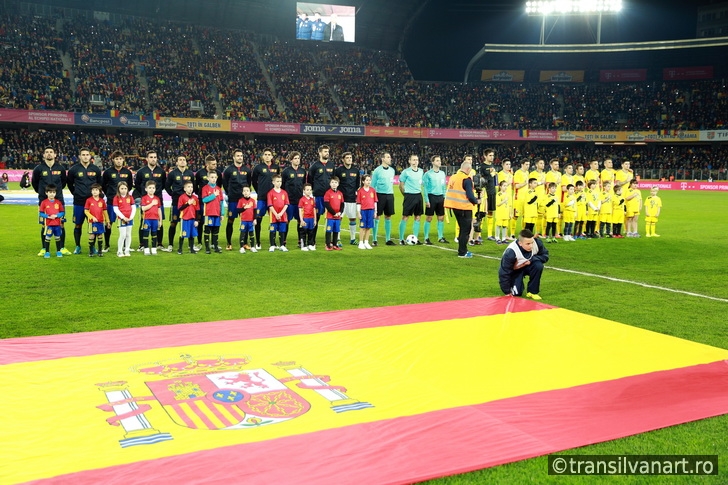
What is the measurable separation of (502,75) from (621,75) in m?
10.9

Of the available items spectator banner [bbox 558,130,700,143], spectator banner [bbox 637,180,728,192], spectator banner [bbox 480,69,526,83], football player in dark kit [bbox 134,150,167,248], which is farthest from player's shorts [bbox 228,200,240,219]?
spectator banner [bbox 480,69,526,83]

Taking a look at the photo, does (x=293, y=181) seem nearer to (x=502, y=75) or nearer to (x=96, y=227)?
(x=96, y=227)

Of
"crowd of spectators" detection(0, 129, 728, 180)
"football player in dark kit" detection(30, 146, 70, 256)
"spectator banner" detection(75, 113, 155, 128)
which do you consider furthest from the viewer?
"spectator banner" detection(75, 113, 155, 128)

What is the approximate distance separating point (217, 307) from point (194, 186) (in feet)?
20.4

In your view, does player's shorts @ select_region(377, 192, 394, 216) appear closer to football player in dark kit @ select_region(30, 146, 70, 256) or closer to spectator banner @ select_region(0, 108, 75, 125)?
football player in dark kit @ select_region(30, 146, 70, 256)

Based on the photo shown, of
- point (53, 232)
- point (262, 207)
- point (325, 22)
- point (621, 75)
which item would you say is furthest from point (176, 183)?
point (621, 75)

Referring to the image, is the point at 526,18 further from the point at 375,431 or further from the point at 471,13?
the point at 375,431

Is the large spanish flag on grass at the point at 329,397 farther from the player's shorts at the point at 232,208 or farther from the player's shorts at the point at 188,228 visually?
the player's shorts at the point at 232,208

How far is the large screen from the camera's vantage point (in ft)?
166

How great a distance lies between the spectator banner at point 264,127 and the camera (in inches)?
1832

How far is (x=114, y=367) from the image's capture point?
5492 mm

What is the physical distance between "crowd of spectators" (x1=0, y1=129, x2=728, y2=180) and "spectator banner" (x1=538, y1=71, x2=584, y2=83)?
653cm

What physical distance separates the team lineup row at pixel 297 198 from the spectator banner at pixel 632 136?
3839 centimetres

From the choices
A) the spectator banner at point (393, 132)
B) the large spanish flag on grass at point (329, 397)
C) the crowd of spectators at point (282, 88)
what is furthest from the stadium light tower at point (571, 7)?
the large spanish flag on grass at point (329, 397)
